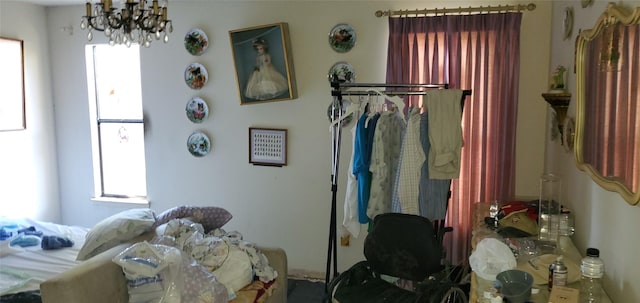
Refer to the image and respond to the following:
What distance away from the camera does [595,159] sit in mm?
1878

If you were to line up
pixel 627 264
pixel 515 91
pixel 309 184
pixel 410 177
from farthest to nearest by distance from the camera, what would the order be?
pixel 309 184, pixel 515 91, pixel 410 177, pixel 627 264

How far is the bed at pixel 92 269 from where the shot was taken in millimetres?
2033

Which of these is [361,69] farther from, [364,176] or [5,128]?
[5,128]

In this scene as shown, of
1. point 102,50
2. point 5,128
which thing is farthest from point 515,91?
point 5,128

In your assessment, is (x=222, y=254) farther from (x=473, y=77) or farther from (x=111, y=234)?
(x=473, y=77)

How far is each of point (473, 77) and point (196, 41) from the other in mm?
2158

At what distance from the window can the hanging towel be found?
8.81 ft

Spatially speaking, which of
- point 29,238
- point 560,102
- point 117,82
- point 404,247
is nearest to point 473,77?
point 560,102

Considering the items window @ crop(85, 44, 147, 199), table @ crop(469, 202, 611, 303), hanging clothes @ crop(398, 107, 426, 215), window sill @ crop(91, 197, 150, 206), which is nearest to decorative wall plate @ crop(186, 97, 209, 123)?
window @ crop(85, 44, 147, 199)

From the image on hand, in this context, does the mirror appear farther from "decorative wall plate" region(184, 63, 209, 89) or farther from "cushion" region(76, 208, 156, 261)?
"decorative wall plate" region(184, 63, 209, 89)

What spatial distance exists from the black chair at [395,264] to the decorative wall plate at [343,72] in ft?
4.01

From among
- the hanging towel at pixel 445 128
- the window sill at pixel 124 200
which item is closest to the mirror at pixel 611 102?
the hanging towel at pixel 445 128

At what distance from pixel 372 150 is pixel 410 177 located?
29 centimetres

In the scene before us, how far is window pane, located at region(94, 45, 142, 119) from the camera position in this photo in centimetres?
422
